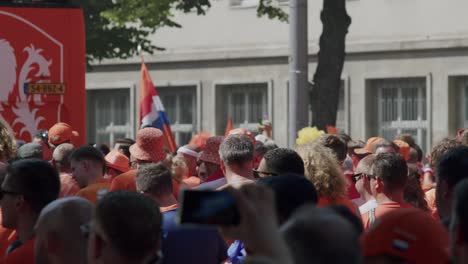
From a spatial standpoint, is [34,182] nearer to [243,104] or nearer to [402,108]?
[402,108]

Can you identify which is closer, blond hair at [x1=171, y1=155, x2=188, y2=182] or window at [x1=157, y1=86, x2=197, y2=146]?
blond hair at [x1=171, y1=155, x2=188, y2=182]

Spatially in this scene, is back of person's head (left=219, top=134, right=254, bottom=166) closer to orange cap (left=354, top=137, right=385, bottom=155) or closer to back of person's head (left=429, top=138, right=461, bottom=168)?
back of person's head (left=429, top=138, right=461, bottom=168)

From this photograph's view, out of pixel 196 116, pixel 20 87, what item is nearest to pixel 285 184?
pixel 20 87

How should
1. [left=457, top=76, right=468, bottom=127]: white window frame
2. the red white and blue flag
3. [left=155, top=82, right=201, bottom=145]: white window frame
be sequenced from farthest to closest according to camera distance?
[left=155, top=82, right=201, bottom=145]: white window frame → [left=457, top=76, right=468, bottom=127]: white window frame → the red white and blue flag

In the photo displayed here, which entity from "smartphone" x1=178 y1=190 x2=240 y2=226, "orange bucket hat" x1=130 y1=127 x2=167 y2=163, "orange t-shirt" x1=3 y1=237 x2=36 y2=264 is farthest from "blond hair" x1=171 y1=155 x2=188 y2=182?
"smartphone" x1=178 y1=190 x2=240 y2=226

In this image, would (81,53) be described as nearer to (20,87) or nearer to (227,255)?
(20,87)

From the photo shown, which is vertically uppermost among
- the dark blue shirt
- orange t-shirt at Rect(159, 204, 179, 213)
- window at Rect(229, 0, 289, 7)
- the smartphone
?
window at Rect(229, 0, 289, 7)

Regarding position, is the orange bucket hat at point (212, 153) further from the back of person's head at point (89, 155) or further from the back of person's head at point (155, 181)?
the back of person's head at point (155, 181)

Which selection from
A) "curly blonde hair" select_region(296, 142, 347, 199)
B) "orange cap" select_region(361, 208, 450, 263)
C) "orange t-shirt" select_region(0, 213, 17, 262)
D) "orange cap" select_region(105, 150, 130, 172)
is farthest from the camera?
"orange cap" select_region(105, 150, 130, 172)

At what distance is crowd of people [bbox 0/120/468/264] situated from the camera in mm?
4086

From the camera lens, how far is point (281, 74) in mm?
33844

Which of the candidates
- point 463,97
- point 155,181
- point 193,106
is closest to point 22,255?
point 155,181

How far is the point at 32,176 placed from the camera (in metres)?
6.74

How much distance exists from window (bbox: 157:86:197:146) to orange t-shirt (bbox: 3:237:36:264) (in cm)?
2971
